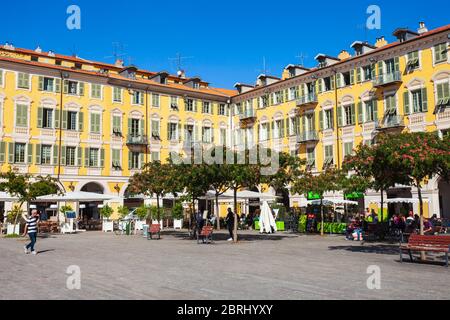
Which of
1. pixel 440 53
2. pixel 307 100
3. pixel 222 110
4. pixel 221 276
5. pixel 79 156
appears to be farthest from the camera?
pixel 222 110

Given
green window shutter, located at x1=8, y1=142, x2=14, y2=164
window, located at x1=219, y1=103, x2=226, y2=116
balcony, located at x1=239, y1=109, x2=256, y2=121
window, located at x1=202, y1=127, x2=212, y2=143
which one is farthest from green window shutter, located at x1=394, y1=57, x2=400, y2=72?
green window shutter, located at x1=8, y1=142, x2=14, y2=164

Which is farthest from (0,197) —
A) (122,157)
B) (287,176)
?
(287,176)

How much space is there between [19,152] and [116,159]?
7958 millimetres

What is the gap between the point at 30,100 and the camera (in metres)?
38.6

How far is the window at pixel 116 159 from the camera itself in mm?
42312

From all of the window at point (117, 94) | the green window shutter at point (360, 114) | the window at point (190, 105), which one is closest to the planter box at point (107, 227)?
the window at point (117, 94)

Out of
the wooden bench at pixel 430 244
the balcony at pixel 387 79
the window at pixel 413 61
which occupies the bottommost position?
the wooden bench at pixel 430 244

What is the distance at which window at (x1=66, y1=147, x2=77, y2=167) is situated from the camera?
40094 mm

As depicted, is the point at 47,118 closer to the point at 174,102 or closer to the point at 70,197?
the point at 70,197

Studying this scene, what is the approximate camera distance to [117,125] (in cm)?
4294

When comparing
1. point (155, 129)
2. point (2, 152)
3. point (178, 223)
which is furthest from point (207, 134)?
point (2, 152)

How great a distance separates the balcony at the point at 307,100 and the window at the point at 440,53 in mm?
10199

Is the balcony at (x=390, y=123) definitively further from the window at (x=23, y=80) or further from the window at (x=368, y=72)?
the window at (x=23, y=80)
